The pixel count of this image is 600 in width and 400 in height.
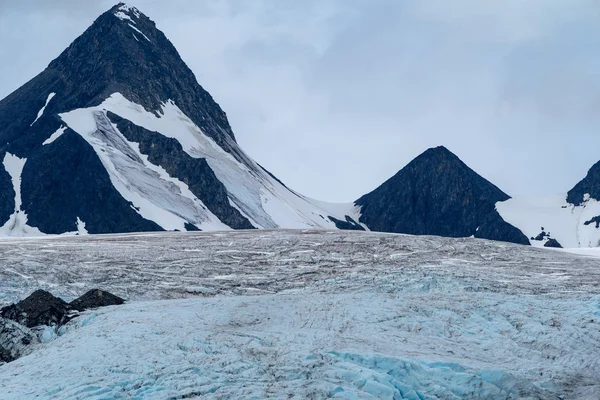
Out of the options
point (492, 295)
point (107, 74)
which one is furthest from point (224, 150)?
point (492, 295)

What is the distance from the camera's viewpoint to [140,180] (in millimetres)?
155125

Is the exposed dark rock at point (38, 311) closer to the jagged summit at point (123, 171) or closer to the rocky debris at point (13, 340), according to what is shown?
the rocky debris at point (13, 340)

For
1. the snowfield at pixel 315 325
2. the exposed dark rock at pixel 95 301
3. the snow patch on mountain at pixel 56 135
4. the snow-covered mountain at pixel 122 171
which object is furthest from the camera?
the snow patch on mountain at pixel 56 135

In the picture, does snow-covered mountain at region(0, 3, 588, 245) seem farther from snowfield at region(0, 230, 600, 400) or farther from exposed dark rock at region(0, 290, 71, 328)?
exposed dark rock at region(0, 290, 71, 328)

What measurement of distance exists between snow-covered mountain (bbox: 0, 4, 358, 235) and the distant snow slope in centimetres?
26

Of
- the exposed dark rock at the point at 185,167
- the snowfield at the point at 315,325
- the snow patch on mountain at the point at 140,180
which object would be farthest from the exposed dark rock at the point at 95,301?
the exposed dark rock at the point at 185,167

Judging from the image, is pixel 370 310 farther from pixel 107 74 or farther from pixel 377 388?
pixel 107 74

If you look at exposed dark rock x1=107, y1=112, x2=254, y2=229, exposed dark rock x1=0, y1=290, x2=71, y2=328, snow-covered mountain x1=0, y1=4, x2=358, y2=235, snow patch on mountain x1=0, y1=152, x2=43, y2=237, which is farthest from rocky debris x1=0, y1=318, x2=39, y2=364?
exposed dark rock x1=107, y1=112, x2=254, y2=229

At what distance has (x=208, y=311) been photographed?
2491cm

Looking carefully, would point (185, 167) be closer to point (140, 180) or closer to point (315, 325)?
point (140, 180)

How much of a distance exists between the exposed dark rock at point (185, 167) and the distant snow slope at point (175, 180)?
152 cm

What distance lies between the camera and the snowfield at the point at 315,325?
61.0 ft

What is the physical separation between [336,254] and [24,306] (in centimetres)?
1604

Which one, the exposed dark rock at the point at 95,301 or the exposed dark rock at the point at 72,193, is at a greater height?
the exposed dark rock at the point at 72,193
